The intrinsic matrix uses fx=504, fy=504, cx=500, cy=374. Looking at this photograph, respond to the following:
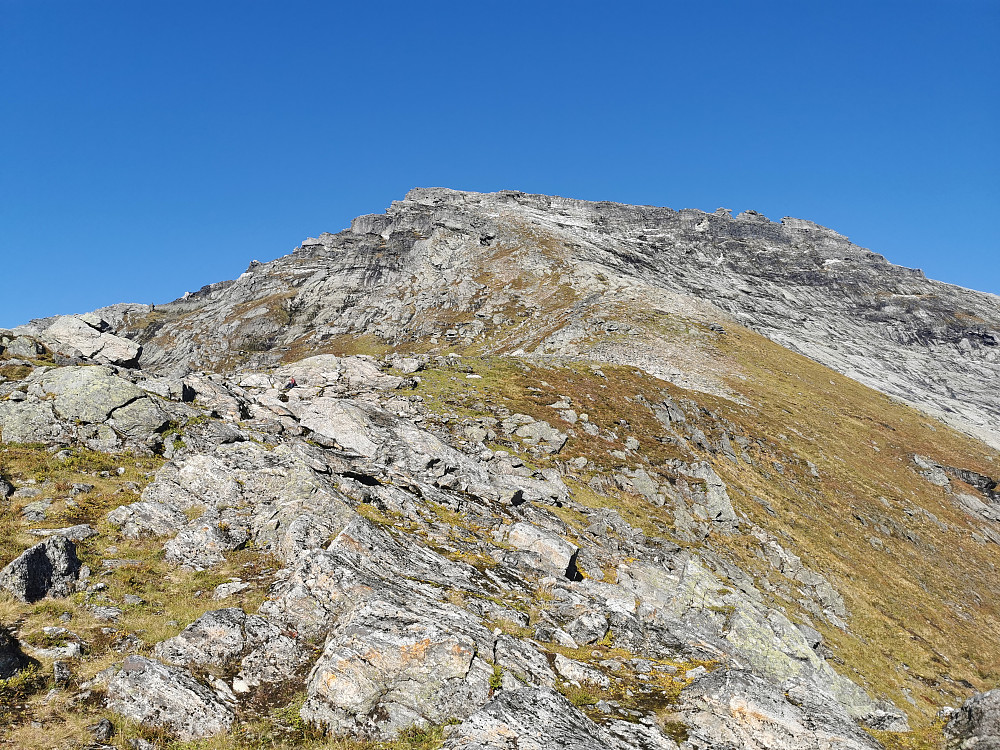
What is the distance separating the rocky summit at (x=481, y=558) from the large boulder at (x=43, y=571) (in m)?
0.07

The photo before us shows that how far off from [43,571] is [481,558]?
13604mm

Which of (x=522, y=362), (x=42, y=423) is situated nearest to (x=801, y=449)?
(x=522, y=362)

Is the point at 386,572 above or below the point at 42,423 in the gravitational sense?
below

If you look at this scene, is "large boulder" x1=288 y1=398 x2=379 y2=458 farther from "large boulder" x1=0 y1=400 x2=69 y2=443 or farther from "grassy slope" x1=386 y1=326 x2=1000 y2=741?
"large boulder" x1=0 y1=400 x2=69 y2=443

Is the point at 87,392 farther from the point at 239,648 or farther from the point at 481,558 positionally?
the point at 481,558

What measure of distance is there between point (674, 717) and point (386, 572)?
30.2 ft

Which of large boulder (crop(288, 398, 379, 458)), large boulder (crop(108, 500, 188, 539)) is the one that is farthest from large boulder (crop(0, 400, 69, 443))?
large boulder (crop(288, 398, 379, 458))

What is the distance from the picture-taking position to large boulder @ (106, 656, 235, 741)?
36.2 feet

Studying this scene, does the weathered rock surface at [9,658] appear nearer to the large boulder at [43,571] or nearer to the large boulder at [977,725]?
the large boulder at [43,571]

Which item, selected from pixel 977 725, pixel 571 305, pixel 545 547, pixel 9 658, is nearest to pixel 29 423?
pixel 9 658

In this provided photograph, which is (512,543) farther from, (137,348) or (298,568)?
(137,348)

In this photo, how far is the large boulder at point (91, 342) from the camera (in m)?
34.4

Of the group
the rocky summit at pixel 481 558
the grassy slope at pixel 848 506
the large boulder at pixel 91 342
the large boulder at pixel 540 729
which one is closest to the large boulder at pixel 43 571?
the rocky summit at pixel 481 558

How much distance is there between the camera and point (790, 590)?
31.5 meters
